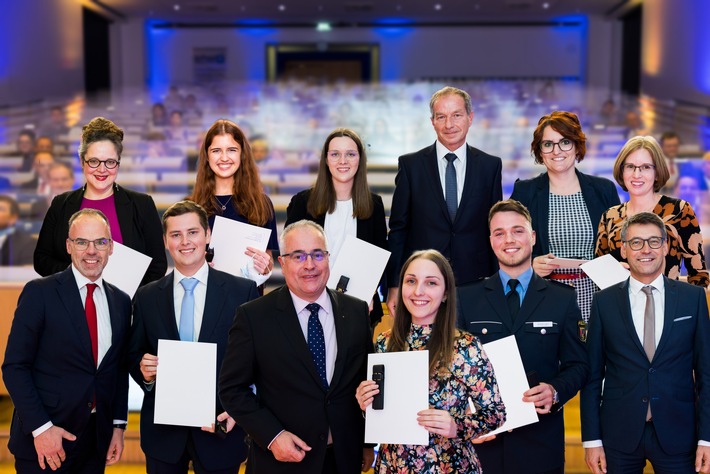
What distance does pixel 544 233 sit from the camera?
12.5 feet

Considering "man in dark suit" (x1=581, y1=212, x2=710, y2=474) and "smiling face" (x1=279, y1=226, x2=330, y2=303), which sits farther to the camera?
"man in dark suit" (x1=581, y1=212, x2=710, y2=474)

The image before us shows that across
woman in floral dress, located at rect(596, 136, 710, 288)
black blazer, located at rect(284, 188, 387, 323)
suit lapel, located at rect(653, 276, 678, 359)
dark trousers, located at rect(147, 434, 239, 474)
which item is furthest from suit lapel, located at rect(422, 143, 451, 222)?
dark trousers, located at rect(147, 434, 239, 474)

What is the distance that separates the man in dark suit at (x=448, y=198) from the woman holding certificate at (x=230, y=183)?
60cm

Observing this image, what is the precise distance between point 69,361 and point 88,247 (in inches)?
15.5

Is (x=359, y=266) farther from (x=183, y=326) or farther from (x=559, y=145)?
(x=559, y=145)

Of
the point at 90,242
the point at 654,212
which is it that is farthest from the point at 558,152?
the point at 90,242

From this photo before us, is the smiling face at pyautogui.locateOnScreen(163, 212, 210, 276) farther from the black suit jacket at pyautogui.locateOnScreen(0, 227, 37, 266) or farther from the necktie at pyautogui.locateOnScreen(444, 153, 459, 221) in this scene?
the black suit jacket at pyautogui.locateOnScreen(0, 227, 37, 266)

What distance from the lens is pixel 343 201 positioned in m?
3.94

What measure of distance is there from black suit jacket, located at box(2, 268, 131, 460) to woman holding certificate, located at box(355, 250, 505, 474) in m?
1.00

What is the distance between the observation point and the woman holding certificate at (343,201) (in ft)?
12.7

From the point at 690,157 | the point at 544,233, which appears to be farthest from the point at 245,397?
the point at 690,157

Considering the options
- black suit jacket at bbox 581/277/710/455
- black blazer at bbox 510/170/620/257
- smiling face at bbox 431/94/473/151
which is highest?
smiling face at bbox 431/94/473/151

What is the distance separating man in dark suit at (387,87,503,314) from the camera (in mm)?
3867

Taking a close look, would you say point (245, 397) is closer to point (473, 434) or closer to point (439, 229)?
point (473, 434)
